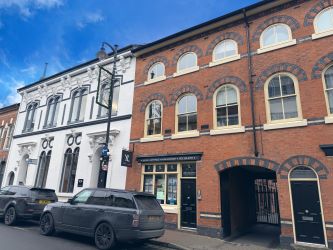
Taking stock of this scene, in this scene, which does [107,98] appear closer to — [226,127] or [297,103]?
[226,127]

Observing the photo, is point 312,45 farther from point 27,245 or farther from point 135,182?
point 27,245

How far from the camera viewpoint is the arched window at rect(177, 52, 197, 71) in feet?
46.0

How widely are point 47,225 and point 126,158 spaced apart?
17.2 ft

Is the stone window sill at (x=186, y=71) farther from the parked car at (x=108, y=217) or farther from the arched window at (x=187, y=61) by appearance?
the parked car at (x=108, y=217)

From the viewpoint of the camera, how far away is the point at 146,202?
8484 millimetres

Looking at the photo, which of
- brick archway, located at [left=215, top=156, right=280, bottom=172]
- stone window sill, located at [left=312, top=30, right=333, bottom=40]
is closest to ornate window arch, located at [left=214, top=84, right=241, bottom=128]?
brick archway, located at [left=215, top=156, right=280, bottom=172]

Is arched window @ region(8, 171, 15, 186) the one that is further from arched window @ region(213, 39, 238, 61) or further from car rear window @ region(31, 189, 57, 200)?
arched window @ region(213, 39, 238, 61)

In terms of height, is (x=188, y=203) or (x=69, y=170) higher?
(x=69, y=170)

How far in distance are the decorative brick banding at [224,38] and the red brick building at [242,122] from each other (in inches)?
2.3

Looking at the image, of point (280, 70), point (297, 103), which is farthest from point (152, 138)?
point (297, 103)

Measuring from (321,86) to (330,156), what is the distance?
9.35ft

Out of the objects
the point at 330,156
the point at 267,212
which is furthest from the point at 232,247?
the point at 267,212

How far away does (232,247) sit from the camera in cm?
912

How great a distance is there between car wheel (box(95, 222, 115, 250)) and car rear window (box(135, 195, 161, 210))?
1.19 meters
